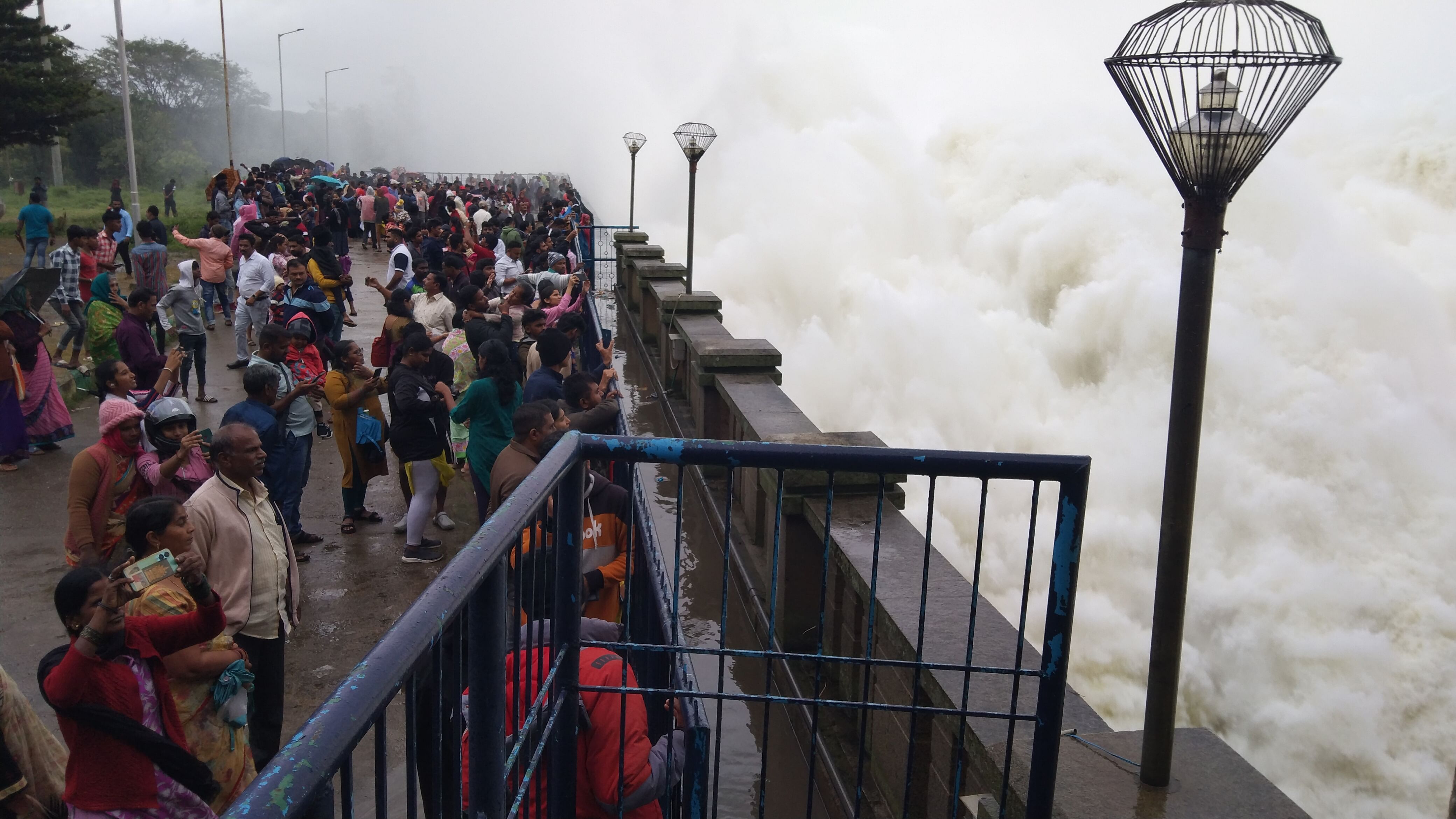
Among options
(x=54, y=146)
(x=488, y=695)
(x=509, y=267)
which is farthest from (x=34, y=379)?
(x=54, y=146)

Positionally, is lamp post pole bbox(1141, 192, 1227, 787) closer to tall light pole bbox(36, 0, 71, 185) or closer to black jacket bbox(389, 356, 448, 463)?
black jacket bbox(389, 356, 448, 463)

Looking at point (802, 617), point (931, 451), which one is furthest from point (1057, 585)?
point (802, 617)

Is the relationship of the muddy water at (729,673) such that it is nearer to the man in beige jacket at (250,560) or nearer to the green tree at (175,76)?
the man in beige jacket at (250,560)

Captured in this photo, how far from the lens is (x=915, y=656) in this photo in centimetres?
362

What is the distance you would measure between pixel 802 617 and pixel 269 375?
10.6 feet

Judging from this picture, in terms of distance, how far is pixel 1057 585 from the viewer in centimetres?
239

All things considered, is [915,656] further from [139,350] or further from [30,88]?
[30,88]

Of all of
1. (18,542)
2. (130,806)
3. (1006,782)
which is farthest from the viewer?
(18,542)

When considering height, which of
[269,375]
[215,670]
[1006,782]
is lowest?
[215,670]

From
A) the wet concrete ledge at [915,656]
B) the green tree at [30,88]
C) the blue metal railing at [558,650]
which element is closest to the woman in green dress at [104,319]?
the wet concrete ledge at [915,656]

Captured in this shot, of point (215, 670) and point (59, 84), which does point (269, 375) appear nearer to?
point (215, 670)

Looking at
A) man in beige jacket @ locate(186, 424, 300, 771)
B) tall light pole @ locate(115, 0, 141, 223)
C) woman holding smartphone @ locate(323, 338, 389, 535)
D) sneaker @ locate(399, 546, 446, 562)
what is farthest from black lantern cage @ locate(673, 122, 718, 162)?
tall light pole @ locate(115, 0, 141, 223)

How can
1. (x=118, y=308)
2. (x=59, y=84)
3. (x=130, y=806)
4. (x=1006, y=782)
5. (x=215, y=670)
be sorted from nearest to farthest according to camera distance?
(x=1006, y=782), (x=130, y=806), (x=215, y=670), (x=118, y=308), (x=59, y=84)

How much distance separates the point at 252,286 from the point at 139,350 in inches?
111
